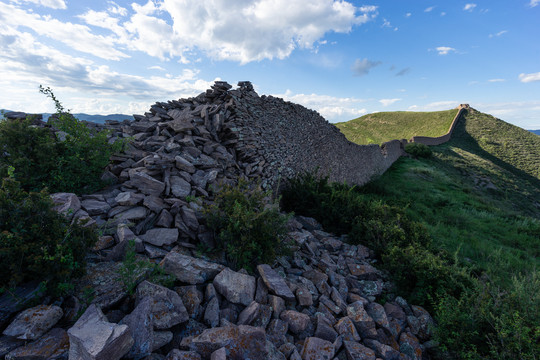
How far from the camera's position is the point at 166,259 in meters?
3.20

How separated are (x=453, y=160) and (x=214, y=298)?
36088 millimetres

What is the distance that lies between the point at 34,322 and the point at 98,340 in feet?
2.32

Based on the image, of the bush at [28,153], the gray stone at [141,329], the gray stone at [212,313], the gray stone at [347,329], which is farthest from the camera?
the bush at [28,153]

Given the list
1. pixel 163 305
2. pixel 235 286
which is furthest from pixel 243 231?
pixel 163 305

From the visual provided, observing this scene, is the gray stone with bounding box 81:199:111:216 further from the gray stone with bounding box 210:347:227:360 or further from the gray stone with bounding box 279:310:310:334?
the gray stone with bounding box 279:310:310:334

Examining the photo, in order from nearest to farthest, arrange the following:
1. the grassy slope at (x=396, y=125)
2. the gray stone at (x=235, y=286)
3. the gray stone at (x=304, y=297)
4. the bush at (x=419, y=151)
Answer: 1. the gray stone at (x=235, y=286)
2. the gray stone at (x=304, y=297)
3. the bush at (x=419, y=151)
4. the grassy slope at (x=396, y=125)

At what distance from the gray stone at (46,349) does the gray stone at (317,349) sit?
238 centimetres

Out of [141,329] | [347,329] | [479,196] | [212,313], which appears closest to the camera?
[141,329]

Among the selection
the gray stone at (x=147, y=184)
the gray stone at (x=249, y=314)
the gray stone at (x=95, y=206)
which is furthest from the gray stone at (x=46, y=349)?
the gray stone at (x=147, y=184)

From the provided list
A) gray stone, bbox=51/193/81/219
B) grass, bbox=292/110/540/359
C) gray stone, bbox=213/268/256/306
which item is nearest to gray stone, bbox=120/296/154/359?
gray stone, bbox=213/268/256/306

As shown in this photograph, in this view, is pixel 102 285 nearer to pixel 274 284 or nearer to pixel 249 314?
pixel 249 314

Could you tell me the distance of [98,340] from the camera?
1889 mm

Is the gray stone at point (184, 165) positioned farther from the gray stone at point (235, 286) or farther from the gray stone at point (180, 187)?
the gray stone at point (235, 286)

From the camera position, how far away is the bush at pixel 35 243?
2234 millimetres
